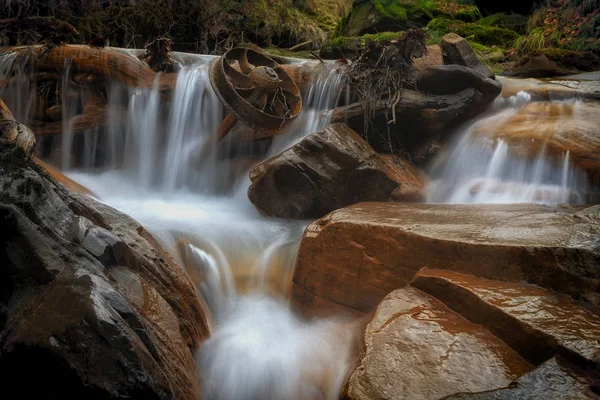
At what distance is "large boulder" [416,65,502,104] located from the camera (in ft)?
20.7

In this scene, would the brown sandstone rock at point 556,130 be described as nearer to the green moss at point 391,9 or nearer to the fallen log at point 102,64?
the fallen log at point 102,64

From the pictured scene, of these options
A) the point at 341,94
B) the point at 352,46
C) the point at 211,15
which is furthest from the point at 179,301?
the point at 211,15

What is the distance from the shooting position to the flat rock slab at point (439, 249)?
9.34ft

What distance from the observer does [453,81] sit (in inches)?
252

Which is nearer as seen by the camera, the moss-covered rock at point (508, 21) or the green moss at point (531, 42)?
the green moss at point (531, 42)

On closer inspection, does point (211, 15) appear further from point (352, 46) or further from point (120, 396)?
point (120, 396)

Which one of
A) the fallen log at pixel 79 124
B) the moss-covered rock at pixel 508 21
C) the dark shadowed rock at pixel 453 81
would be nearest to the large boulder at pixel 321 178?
the dark shadowed rock at pixel 453 81

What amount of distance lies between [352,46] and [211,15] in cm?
399

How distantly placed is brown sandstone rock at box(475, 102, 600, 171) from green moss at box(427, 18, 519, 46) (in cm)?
603

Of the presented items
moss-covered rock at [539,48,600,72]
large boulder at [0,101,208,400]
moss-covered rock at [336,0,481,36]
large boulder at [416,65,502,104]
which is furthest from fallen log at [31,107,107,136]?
moss-covered rock at [539,48,600,72]

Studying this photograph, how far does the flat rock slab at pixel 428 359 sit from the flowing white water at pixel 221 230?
49 centimetres

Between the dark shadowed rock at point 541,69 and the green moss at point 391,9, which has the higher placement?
the green moss at point 391,9

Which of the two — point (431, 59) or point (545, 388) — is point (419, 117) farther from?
point (545, 388)

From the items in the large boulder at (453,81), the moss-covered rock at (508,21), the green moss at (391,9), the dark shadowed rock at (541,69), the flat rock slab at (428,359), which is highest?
the moss-covered rock at (508,21)
